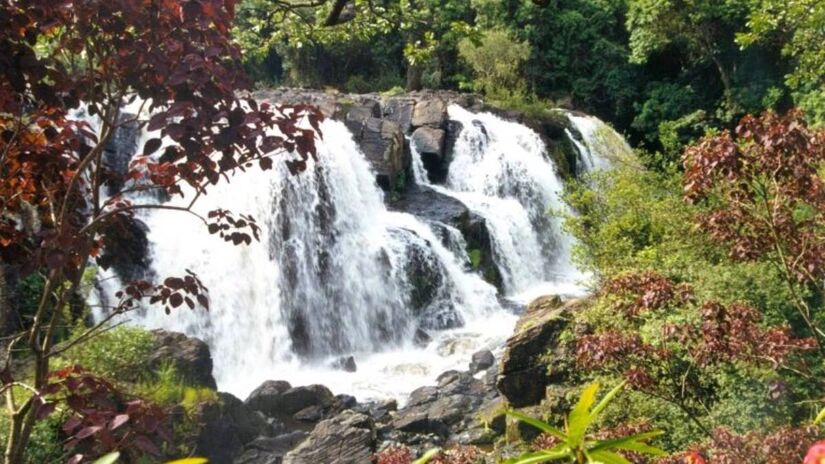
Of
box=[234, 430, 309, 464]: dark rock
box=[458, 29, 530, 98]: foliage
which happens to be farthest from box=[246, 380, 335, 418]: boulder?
box=[458, 29, 530, 98]: foliage

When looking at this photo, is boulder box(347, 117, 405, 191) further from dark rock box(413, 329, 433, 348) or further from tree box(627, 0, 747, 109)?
tree box(627, 0, 747, 109)

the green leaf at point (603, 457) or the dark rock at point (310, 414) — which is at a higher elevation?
the green leaf at point (603, 457)

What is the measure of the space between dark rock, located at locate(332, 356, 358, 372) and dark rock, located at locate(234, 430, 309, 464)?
2533 millimetres

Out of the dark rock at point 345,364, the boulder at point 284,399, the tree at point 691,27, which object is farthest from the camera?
the tree at point 691,27

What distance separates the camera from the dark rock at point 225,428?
25.7 feet

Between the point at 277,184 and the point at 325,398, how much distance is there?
5.05 metres

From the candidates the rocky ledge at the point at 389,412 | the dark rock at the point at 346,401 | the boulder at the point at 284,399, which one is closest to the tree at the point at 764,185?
the rocky ledge at the point at 389,412

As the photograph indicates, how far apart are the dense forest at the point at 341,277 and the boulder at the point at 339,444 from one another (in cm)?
5

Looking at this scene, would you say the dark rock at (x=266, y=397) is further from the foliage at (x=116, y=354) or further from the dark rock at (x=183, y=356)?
the foliage at (x=116, y=354)

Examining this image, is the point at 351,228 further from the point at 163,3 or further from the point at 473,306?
the point at 163,3

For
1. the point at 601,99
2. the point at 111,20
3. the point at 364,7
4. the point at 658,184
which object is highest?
the point at 601,99

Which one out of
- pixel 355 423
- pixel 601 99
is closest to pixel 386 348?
pixel 355 423

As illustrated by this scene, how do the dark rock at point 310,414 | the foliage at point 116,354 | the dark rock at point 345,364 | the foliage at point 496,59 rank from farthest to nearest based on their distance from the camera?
1. the foliage at point 496,59
2. the dark rock at point 345,364
3. the dark rock at point 310,414
4. the foliage at point 116,354

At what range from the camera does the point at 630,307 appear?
4.55 m
